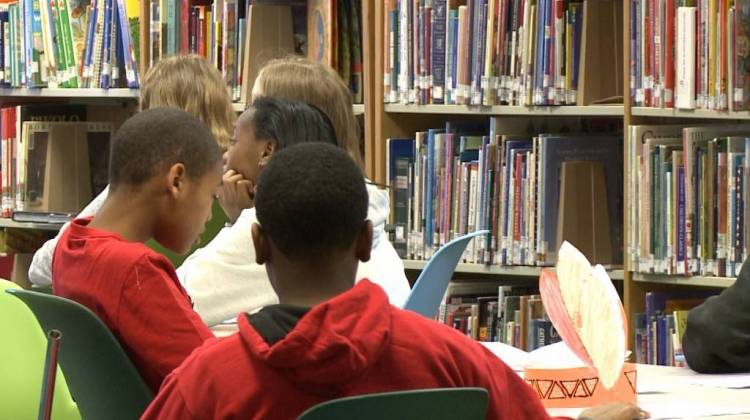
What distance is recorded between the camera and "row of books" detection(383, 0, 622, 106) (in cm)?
383

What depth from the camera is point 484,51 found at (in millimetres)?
3988

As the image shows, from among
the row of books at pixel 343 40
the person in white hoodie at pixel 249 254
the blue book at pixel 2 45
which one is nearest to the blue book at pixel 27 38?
the blue book at pixel 2 45

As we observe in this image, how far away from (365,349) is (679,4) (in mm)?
2345

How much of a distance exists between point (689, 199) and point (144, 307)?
1851mm

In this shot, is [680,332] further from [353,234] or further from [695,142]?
[353,234]

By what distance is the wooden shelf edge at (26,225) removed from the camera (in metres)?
5.12

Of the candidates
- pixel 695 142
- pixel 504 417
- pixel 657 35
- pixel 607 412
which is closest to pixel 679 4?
pixel 657 35

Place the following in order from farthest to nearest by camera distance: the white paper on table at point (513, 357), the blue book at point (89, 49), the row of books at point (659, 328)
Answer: the blue book at point (89, 49) < the row of books at point (659, 328) < the white paper on table at point (513, 357)

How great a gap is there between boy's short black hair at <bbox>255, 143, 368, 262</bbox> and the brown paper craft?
20.7 inches

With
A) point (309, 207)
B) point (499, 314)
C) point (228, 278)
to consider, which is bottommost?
point (499, 314)

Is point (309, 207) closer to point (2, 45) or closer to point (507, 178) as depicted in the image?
point (507, 178)

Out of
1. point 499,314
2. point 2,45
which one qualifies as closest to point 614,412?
point 499,314

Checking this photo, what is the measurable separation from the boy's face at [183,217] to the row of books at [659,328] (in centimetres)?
165

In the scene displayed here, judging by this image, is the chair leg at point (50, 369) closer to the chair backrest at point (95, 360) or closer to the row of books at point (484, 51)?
the chair backrest at point (95, 360)
